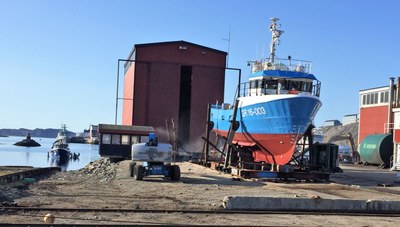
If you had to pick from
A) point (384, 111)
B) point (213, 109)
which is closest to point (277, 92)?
point (213, 109)

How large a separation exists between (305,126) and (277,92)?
360 centimetres

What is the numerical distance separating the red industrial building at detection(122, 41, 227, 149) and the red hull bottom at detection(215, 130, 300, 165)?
78.4ft

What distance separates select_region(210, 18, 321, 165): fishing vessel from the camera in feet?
87.1

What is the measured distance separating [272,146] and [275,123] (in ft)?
4.47

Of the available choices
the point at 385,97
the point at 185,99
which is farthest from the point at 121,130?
the point at 385,97

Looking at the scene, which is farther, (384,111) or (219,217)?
(384,111)

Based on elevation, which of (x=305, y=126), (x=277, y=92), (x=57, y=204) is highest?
(x=277, y=92)

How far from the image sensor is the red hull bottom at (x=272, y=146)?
26.5 meters

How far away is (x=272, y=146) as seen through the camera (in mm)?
27656

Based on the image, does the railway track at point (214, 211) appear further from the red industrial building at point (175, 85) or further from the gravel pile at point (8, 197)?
the red industrial building at point (175, 85)

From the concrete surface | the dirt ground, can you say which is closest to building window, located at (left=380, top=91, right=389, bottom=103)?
the dirt ground

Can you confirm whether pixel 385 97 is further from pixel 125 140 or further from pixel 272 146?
pixel 272 146

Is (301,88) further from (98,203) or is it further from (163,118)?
(163,118)

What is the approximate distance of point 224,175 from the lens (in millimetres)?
27266
